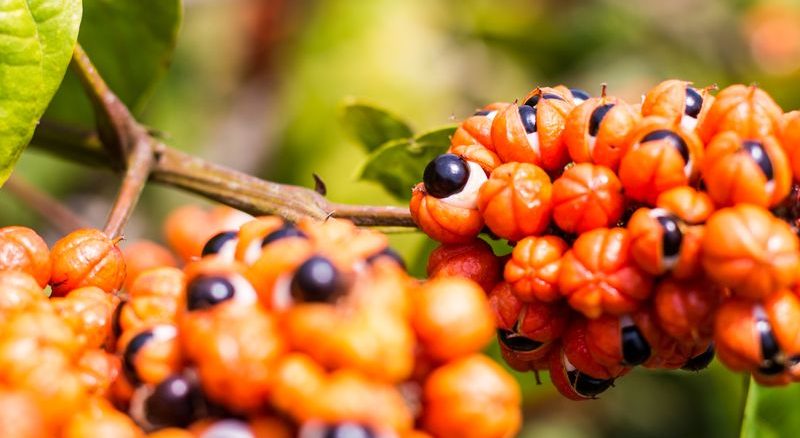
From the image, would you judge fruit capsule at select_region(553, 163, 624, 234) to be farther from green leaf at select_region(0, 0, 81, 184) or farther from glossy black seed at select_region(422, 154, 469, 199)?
green leaf at select_region(0, 0, 81, 184)

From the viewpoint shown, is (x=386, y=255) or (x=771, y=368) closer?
(x=386, y=255)

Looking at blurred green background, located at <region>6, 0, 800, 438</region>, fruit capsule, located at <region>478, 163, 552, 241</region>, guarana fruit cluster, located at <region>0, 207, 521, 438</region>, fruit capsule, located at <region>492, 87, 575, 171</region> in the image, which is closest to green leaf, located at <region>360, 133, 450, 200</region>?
fruit capsule, located at <region>492, 87, 575, 171</region>

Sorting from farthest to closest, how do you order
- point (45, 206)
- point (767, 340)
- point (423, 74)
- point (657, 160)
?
point (423, 74)
point (45, 206)
point (657, 160)
point (767, 340)

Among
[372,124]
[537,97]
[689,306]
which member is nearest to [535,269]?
[689,306]

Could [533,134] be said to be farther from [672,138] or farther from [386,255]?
[386,255]

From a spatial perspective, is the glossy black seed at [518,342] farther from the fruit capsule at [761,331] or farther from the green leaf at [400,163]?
the green leaf at [400,163]

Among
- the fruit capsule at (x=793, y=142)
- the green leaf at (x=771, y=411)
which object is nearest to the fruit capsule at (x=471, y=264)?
the fruit capsule at (x=793, y=142)

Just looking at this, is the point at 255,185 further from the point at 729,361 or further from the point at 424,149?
the point at 729,361
